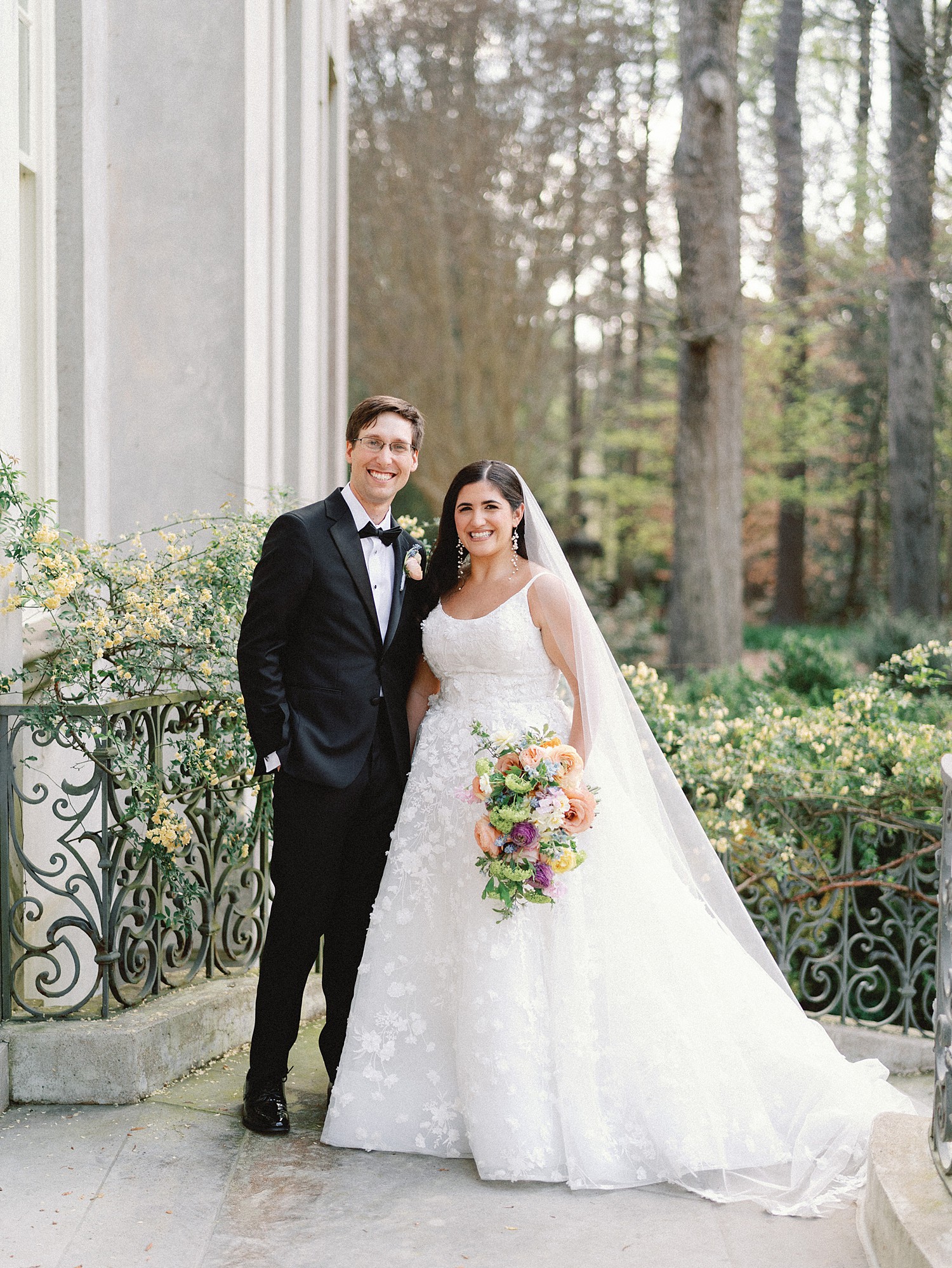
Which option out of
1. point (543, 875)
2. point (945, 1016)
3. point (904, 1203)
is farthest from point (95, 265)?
point (904, 1203)

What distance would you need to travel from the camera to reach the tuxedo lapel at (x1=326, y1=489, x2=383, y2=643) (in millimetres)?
3725

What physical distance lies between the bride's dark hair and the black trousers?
484mm

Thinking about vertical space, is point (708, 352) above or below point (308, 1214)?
above

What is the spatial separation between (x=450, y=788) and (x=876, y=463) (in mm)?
22344

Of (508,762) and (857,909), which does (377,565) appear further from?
(857,909)

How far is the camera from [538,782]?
3459 millimetres

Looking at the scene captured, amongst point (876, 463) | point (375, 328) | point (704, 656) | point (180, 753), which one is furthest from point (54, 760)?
point (876, 463)

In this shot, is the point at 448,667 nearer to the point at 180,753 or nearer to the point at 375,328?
the point at 180,753

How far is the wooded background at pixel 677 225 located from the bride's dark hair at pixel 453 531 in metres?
8.41

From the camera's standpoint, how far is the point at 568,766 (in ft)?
11.7

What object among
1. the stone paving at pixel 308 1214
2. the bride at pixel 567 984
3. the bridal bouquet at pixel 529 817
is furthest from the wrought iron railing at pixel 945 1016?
the bridal bouquet at pixel 529 817

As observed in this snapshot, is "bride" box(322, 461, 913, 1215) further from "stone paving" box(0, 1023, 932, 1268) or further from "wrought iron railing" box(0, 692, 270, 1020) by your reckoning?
"wrought iron railing" box(0, 692, 270, 1020)

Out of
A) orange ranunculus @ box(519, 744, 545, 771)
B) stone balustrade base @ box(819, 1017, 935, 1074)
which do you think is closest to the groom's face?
orange ranunculus @ box(519, 744, 545, 771)

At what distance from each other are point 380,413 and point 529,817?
135cm
